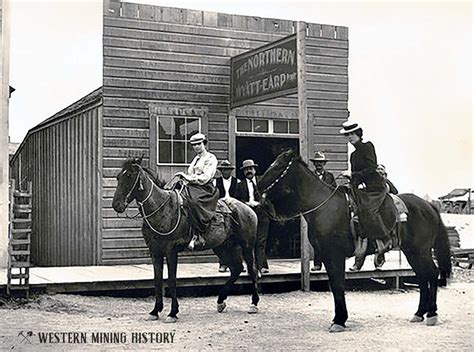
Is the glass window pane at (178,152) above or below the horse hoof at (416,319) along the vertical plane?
above

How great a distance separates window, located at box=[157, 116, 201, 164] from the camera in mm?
13305

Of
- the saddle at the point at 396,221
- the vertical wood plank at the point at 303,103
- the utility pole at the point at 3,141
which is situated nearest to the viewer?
the saddle at the point at 396,221

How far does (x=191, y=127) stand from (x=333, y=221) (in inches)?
225

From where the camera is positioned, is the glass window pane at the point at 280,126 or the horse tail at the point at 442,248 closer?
the horse tail at the point at 442,248

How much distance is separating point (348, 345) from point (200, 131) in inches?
278

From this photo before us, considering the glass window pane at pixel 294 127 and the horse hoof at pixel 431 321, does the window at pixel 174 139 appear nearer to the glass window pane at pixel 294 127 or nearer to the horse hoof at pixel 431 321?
the glass window pane at pixel 294 127

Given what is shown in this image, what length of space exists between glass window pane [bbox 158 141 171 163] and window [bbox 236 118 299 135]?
1.55 m

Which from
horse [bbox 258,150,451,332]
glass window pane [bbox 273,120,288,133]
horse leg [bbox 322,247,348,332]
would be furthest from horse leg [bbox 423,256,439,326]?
glass window pane [bbox 273,120,288,133]

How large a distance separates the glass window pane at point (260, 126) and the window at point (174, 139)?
137cm

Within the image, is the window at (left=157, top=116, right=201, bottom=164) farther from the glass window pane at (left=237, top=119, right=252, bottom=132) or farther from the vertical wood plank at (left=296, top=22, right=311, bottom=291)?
the vertical wood plank at (left=296, top=22, right=311, bottom=291)

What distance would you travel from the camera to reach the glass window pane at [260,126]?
1425cm

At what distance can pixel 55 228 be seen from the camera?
52.5 ft

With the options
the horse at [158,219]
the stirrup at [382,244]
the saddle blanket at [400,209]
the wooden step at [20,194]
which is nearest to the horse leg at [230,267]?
the horse at [158,219]

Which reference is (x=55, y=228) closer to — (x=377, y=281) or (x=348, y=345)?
(x=377, y=281)
